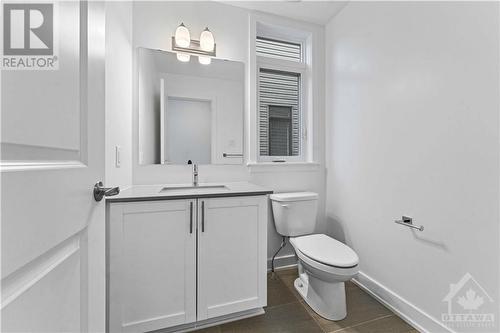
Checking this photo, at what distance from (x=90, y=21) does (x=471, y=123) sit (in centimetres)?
166

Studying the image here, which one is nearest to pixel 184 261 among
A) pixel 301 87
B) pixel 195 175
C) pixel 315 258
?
pixel 195 175

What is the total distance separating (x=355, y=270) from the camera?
1320mm

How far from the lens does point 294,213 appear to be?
1.85 m

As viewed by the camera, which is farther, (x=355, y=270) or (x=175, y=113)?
(x=175, y=113)

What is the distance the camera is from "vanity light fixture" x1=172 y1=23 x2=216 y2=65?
1.69 metres

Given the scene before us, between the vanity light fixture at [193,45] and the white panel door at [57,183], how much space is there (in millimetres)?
1153

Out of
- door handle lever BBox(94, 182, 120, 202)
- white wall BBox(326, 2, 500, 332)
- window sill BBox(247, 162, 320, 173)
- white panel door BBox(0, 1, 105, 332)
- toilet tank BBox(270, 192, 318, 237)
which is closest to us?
white panel door BBox(0, 1, 105, 332)

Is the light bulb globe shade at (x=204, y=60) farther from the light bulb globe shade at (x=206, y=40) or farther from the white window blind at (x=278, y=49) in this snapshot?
the white window blind at (x=278, y=49)

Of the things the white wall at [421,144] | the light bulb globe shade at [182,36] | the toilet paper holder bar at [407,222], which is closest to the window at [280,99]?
the white wall at [421,144]

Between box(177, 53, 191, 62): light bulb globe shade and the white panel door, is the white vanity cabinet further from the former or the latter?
box(177, 53, 191, 62): light bulb globe shade

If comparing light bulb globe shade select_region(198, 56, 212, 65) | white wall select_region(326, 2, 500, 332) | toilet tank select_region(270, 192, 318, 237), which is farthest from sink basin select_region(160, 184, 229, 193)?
white wall select_region(326, 2, 500, 332)

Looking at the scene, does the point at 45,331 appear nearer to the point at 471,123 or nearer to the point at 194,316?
the point at 194,316

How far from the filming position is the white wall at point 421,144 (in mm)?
1030

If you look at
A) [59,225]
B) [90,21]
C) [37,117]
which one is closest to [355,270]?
[59,225]
